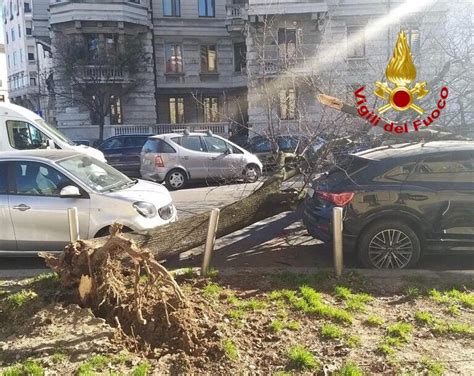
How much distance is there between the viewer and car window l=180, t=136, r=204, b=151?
537 inches

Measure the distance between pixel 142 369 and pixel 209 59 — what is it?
30062mm

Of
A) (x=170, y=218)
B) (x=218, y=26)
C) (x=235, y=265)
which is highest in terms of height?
(x=218, y=26)

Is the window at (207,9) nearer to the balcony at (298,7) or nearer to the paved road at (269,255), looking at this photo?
the balcony at (298,7)

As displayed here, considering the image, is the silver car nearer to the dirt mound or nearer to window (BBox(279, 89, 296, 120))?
window (BBox(279, 89, 296, 120))

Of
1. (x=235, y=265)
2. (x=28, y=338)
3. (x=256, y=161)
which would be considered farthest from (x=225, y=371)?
(x=256, y=161)

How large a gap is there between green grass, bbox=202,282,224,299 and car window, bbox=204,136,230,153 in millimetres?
9109

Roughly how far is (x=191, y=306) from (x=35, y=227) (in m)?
2.97

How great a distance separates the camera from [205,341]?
354cm

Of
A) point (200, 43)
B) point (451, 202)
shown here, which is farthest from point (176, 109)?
point (451, 202)

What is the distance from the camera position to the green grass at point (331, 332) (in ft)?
12.3

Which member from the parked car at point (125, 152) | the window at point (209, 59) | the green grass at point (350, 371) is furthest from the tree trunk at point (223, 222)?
the window at point (209, 59)

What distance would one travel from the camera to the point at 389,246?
5.61m

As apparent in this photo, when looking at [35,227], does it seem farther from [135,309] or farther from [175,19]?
[175,19]

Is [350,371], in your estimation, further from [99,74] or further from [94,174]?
[99,74]
